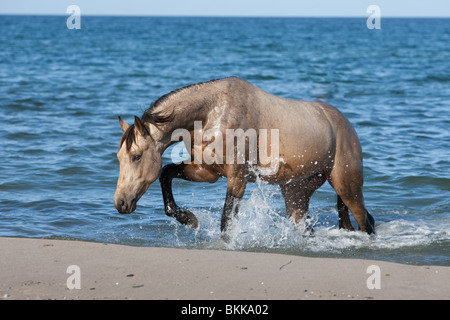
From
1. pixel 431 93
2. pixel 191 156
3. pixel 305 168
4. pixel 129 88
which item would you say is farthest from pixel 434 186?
pixel 129 88

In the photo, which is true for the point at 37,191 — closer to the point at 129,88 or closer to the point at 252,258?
the point at 252,258

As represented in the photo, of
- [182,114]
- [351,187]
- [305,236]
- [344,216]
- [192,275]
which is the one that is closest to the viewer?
[192,275]

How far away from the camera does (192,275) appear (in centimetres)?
512

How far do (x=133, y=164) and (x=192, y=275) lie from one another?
3.86 ft

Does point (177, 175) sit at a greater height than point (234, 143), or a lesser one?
lesser

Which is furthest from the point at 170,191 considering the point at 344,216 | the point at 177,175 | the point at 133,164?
the point at 344,216

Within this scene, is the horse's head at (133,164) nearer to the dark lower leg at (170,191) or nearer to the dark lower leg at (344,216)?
the dark lower leg at (170,191)

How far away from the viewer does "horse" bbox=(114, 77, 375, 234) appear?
5793 mm

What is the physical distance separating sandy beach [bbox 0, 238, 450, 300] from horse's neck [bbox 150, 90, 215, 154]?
40.0 inches

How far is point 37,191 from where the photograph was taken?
9.06 metres

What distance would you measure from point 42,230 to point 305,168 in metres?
2.93

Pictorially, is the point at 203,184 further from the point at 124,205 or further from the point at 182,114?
the point at 124,205

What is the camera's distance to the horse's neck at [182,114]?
19.4 ft

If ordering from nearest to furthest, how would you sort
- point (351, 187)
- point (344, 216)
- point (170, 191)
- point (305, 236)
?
point (170, 191), point (351, 187), point (305, 236), point (344, 216)
